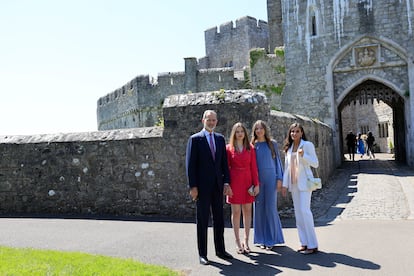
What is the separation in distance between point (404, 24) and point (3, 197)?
15.3 meters

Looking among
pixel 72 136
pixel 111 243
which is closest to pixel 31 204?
pixel 72 136

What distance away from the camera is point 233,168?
512cm

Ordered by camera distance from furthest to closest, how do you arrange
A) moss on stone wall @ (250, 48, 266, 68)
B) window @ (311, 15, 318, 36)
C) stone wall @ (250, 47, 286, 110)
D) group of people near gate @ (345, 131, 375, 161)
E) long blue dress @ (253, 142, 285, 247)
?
1. moss on stone wall @ (250, 48, 266, 68)
2. stone wall @ (250, 47, 286, 110)
3. group of people near gate @ (345, 131, 375, 161)
4. window @ (311, 15, 318, 36)
5. long blue dress @ (253, 142, 285, 247)

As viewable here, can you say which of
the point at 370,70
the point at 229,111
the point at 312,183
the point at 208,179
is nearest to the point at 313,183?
the point at 312,183

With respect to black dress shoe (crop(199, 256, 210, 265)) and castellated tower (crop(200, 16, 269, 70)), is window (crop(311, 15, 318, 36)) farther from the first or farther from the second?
castellated tower (crop(200, 16, 269, 70))

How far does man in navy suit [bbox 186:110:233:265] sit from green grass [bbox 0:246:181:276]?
2.63ft

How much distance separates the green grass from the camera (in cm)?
409

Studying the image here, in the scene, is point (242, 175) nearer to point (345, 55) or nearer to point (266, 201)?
point (266, 201)

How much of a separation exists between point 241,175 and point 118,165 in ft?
11.2

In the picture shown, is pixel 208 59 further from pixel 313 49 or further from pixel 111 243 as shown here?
pixel 111 243

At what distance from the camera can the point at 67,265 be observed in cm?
431

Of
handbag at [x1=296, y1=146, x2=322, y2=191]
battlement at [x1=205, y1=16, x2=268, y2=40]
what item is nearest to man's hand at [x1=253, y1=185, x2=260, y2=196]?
handbag at [x1=296, y1=146, x2=322, y2=191]

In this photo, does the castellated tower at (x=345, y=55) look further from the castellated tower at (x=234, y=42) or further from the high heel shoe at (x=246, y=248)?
the castellated tower at (x=234, y=42)

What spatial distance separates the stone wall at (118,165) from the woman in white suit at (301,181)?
2076 millimetres
